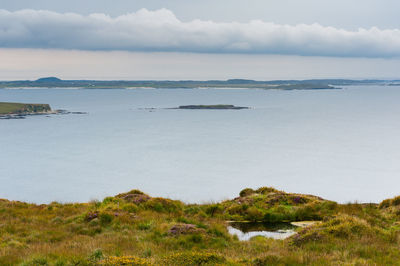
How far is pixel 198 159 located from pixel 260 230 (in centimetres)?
9049

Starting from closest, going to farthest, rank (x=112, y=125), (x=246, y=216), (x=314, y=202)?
(x=246, y=216)
(x=314, y=202)
(x=112, y=125)

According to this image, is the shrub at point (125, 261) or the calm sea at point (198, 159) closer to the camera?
the shrub at point (125, 261)

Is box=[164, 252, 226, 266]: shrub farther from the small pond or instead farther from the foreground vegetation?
the small pond

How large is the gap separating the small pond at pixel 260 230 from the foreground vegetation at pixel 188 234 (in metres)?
0.69

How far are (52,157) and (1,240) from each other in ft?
345

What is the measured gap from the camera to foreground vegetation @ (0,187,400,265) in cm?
1062

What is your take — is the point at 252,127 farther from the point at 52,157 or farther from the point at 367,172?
the point at 52,157

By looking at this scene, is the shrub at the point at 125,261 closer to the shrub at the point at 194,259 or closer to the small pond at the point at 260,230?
the shrub at the point at 194,259

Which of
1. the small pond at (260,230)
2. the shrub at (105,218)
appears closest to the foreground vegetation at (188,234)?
the shrub at (105,218)

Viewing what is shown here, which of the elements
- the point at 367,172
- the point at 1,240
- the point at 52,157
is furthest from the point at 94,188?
the point at 1,240

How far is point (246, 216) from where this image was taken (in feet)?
60.6

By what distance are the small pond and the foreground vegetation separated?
693mm

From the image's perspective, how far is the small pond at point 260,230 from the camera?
15562mm

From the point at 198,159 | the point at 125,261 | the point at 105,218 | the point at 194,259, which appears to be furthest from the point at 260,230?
the point at 198,159
